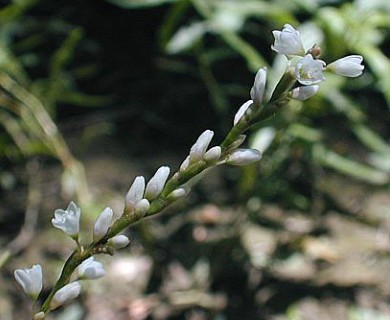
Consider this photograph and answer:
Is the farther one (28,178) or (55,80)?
(28,178)

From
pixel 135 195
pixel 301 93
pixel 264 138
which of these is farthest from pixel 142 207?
pixel 264 138

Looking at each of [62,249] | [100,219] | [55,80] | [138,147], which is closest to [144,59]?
[138,147]

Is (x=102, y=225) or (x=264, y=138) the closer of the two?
(x=102, y=225)

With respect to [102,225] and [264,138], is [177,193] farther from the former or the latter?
[264,138]

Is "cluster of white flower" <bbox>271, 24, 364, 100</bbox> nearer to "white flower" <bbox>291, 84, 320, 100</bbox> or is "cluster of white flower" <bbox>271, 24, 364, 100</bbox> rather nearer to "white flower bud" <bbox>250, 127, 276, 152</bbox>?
"white flower" <bbox>291, 84, 320, 100</bbox>

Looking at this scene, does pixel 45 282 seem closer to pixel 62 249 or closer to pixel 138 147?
pixel 62 249

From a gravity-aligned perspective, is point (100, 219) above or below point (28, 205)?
above

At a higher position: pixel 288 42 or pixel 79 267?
pixel 288 42
